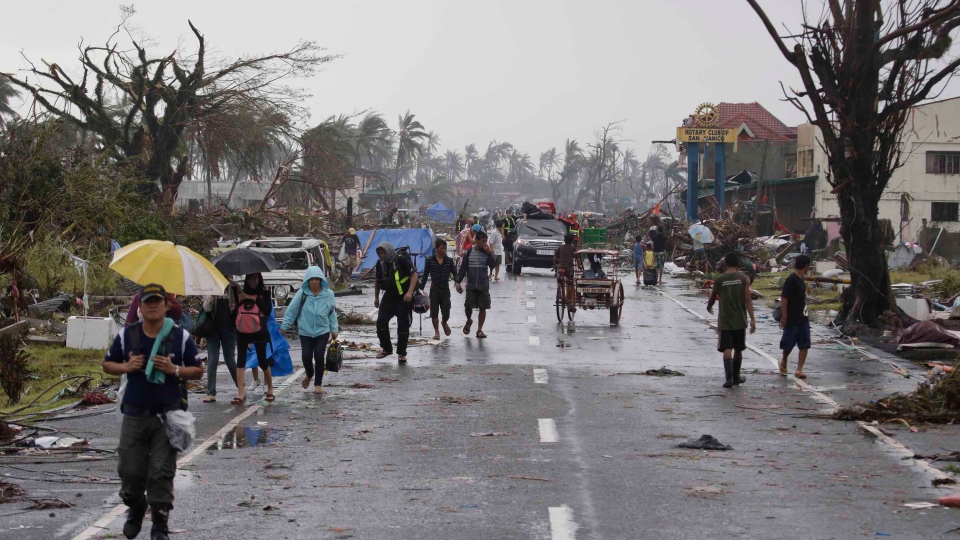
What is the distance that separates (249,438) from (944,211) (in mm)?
44616

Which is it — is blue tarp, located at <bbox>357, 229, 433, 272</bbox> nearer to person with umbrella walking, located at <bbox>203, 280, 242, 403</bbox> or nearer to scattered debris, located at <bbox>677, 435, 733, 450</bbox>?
person with umbrella walking, located at <bbox>203, 280, 242, 403</bbox>

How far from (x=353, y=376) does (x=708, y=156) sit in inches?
2528

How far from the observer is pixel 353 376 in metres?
15.9

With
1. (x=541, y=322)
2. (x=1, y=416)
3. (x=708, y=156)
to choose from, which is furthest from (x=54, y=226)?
(x=708, y=156)

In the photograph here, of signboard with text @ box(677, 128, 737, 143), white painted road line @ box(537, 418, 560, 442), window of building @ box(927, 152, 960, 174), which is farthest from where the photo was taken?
signboard with text @ box(677, 128, 737, 143)

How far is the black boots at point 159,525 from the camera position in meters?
6.87

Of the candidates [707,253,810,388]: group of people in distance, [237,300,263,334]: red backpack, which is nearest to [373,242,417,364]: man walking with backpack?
[237,300,263,334]: red backpack

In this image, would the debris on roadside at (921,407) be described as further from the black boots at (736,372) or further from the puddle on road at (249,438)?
the puddle on road at (249,438)

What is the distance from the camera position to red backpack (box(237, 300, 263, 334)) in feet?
44.1

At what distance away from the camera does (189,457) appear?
10.0 meters

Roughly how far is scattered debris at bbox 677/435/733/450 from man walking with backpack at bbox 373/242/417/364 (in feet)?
23.9

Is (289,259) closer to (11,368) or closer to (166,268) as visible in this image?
(11,368)

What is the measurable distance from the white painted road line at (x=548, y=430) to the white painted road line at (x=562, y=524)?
110 inches

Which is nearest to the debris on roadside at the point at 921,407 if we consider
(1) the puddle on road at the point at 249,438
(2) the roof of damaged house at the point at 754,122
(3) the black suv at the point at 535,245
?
(1) the puddle on road at the point at 249,438
